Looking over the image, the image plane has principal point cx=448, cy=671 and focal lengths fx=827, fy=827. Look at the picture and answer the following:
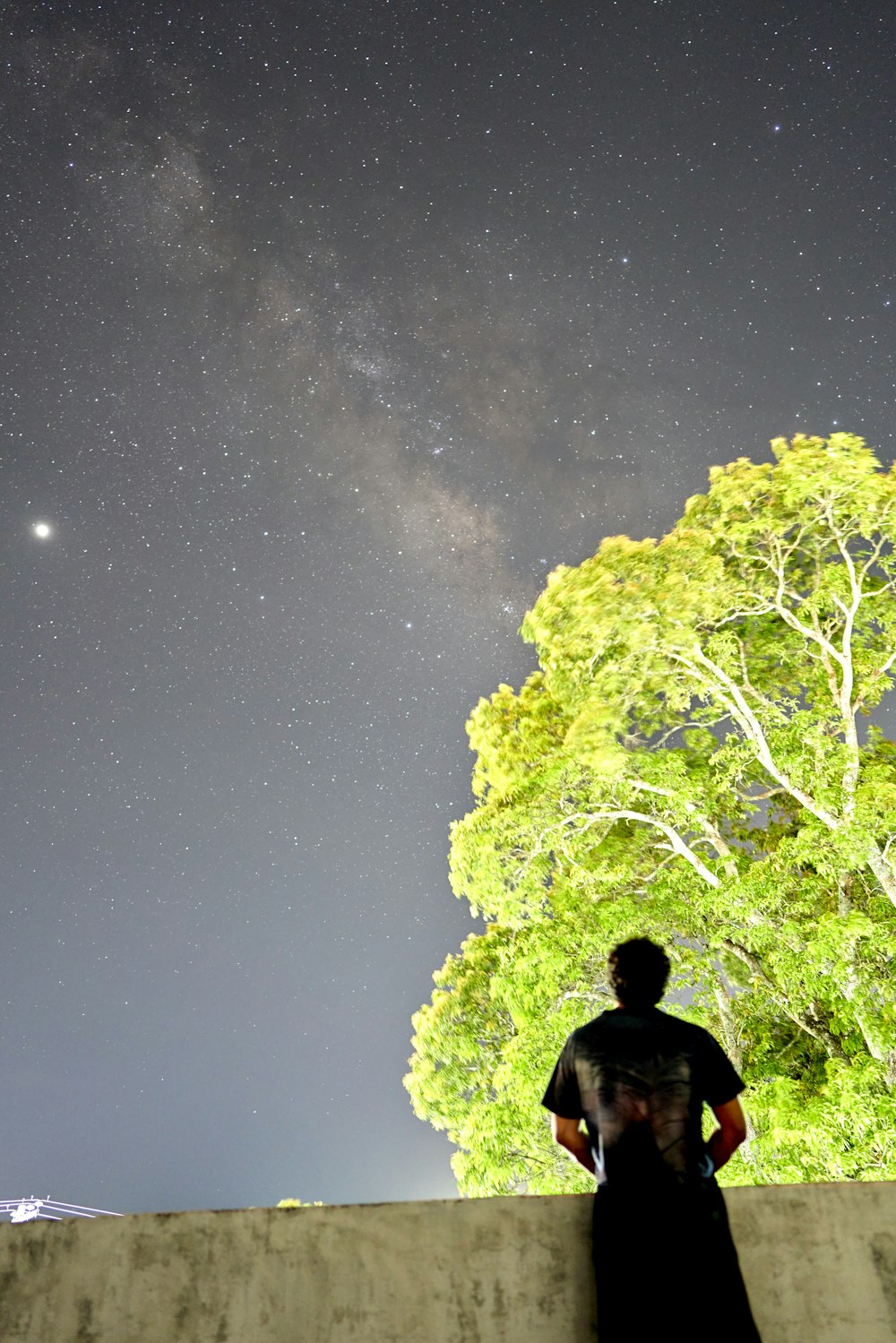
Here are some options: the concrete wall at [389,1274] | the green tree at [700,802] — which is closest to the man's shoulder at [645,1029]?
the concrete wall at [389,1274]

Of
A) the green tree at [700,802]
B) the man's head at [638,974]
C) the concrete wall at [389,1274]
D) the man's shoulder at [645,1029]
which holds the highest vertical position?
the green tree at [700,802]

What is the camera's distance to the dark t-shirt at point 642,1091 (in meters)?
1.91

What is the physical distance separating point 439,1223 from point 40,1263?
102 cm

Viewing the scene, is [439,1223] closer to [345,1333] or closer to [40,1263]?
[345,1333]

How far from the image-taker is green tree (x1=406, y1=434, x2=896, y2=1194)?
9.48 m

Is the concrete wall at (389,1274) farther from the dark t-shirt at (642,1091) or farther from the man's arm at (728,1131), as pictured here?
the dark t-shirt at (642,1091)

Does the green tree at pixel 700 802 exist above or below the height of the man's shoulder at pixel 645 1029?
above

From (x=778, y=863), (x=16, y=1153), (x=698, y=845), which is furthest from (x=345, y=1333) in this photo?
(x=16, y=1153)

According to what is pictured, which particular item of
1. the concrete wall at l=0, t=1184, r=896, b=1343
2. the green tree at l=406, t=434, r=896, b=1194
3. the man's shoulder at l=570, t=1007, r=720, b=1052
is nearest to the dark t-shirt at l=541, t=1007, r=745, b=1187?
the man's shoulder at l=570, t=1007, r=720, b=1052

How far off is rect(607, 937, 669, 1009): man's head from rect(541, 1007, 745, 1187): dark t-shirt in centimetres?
4

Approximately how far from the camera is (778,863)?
934 centimetres

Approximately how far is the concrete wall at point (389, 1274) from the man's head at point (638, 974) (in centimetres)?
61

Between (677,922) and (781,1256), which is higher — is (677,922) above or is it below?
above

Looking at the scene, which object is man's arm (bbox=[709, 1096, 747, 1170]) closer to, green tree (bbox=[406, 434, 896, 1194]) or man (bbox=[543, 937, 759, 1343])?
man (bbox=[543, 937, 759, 1343])
